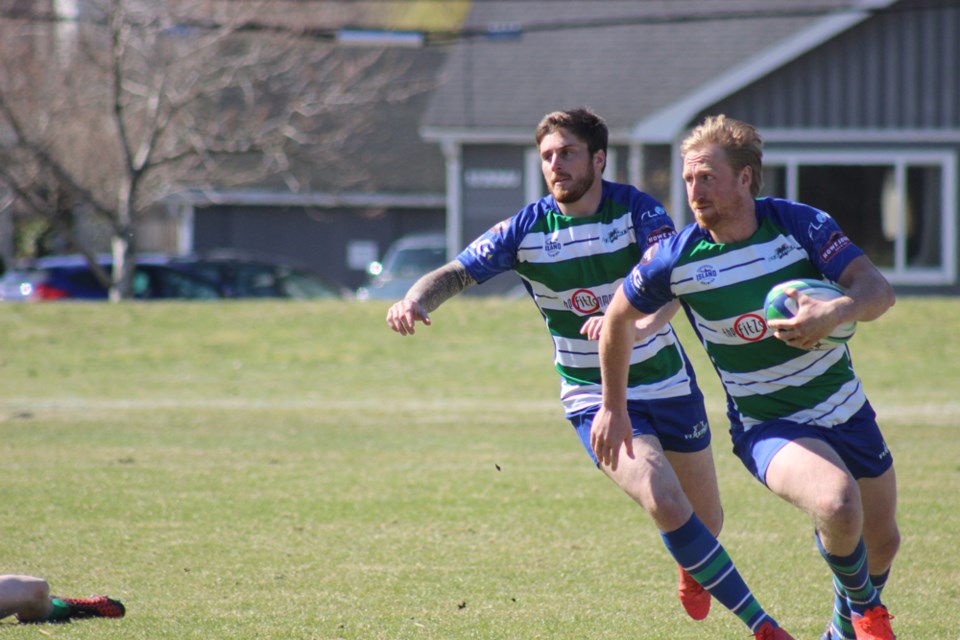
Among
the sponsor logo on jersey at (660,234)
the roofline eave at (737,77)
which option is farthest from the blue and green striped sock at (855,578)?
the roofline eave at (737,77)

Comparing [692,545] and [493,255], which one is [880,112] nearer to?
[493,255]

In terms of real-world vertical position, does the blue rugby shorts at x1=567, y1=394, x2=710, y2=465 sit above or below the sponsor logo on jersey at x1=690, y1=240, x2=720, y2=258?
below

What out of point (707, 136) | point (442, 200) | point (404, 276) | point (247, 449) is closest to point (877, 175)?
point (404, 276)

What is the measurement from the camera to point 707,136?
187 inches

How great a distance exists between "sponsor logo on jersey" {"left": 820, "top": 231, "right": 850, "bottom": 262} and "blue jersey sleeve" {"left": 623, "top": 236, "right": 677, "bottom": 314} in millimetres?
570

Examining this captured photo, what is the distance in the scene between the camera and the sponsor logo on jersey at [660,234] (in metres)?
5.21

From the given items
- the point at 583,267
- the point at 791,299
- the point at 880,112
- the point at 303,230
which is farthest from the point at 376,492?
the point at 303,230

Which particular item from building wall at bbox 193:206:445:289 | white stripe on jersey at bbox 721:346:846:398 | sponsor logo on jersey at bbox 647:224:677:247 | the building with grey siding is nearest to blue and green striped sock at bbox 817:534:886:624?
white stripe on jersey at bbox 721:346:846:398

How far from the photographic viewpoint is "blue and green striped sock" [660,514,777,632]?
4.77m

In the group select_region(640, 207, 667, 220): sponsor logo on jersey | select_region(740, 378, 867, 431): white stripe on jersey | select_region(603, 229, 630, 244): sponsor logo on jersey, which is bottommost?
select_region(740, 378, 867, 431): white stripe on jersey

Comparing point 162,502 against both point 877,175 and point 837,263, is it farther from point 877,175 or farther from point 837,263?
point 877,175

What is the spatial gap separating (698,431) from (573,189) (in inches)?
47.7

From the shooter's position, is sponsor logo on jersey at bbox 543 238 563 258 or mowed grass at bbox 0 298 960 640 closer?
sponsor logo on jersey at bbox 543 238 563 258

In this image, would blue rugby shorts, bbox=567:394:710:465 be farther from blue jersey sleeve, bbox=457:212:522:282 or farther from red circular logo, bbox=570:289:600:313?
blue jersey sleeve, bbox=457:212:522:282
